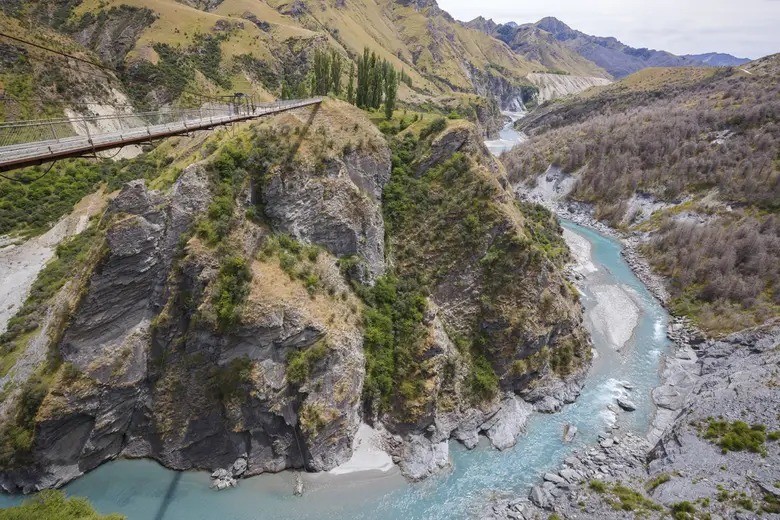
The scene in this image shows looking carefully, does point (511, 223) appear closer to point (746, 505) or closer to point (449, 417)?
point (449, 417)

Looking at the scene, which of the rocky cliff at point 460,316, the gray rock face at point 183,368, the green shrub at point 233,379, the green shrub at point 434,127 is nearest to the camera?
the gray rock face at point 183,368

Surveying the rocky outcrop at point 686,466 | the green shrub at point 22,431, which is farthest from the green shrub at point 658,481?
the green shrub at point 22,431

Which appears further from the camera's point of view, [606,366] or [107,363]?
[606,366]

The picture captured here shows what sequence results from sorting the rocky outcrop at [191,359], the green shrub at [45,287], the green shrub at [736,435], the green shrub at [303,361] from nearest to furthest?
the rocky outcrop at [191,359] → the green shrub at [303,361] → the green shrub at [736,435] → the green shrub at [45,287]

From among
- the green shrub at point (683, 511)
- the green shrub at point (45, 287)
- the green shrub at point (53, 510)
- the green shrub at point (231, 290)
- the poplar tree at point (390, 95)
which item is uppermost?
the poplar tree at point (390, 95)

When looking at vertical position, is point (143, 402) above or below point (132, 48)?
below

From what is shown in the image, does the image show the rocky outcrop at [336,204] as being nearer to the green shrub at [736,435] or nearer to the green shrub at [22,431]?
the green shrub at [22,431]

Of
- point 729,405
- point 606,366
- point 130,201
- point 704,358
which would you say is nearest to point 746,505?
point 729,405
